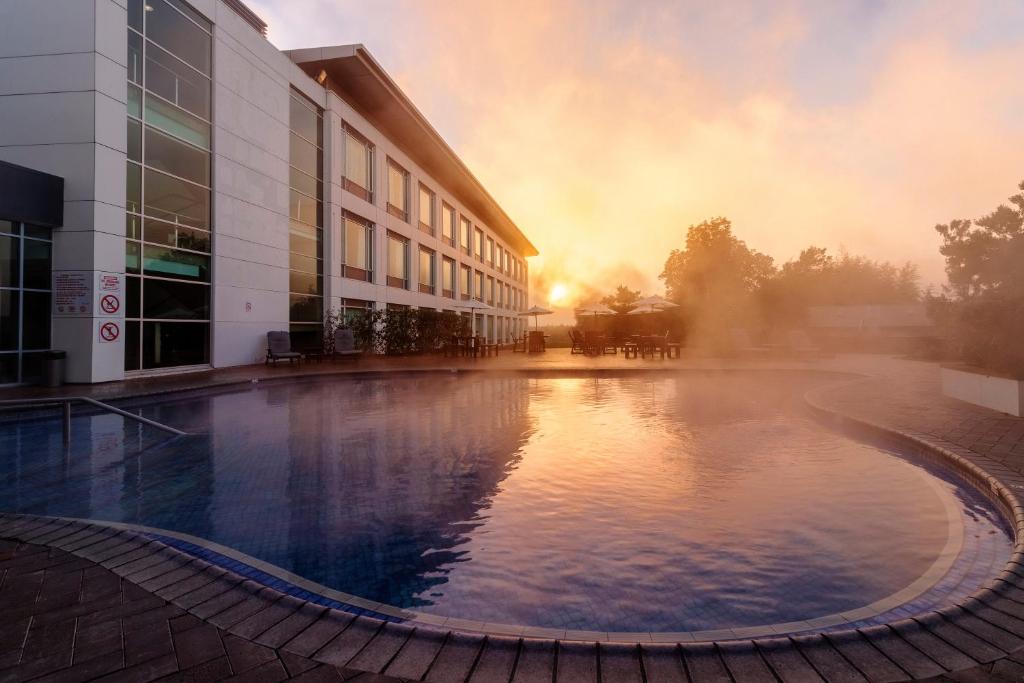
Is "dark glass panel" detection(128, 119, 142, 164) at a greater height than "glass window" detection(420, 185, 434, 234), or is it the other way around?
"glass window" detection(420, 185, 434, 234)

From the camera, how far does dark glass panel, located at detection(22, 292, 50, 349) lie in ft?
34.3

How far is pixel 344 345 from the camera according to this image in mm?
17562

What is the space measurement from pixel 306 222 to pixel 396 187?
263 inches

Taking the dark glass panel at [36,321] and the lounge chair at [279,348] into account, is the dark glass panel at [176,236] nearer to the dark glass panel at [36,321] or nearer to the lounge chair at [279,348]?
the dark glass panel at [36,321]

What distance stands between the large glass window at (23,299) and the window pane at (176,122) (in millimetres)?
3682

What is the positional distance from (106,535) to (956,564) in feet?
16.7

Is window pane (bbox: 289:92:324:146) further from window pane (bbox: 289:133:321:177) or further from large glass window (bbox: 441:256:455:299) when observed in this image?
large glass window (bbox: 441:256:455:299)

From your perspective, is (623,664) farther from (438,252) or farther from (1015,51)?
(438,252)

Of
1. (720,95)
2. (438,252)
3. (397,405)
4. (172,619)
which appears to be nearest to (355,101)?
(438,252)

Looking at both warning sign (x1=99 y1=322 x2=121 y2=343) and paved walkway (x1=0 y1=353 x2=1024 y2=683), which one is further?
warning sign (x1=99 y1=322 x2=121 y2=343)

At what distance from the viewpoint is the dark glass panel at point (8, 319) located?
10.1 metres

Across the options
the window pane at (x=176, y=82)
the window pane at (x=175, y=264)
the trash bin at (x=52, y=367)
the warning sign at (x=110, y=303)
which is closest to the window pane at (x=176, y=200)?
the window pane at (x=175, y=264)

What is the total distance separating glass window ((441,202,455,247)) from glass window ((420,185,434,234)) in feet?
4.24

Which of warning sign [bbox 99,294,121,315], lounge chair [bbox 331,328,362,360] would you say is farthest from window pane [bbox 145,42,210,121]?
lounge chair [bbox 331,328,362,360]
